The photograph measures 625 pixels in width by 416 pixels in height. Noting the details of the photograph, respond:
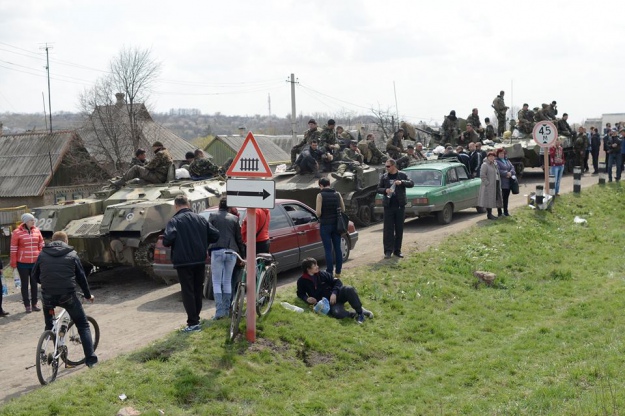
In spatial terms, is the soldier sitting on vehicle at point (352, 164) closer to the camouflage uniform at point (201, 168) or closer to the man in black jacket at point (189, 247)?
the camouflage uniform at point (201, 168)

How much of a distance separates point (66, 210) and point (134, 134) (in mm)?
25503

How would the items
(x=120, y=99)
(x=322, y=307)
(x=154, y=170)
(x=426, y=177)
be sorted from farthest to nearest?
(x=120, y=99)
(x=426, y=177)
(x=154, y=170)
(x=322, y=307)

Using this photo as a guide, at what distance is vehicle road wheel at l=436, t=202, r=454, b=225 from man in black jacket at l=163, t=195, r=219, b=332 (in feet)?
35.0

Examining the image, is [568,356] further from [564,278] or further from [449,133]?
[449,133]

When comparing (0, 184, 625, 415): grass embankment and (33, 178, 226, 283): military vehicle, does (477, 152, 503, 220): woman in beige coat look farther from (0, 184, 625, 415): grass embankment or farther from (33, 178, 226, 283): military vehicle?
(33, 178, 226, 283): military vehicle

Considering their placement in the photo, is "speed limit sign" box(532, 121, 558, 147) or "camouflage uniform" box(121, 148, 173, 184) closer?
"camouflage uniform" box(121, 148, 173, 184)

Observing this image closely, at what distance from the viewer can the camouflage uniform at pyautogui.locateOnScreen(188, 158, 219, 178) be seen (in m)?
18.8

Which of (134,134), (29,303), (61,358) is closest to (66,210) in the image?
(29,303)

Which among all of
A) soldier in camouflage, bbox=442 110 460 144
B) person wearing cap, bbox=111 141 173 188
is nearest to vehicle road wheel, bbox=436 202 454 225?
person wearing cap, bbox=111 141 173 188

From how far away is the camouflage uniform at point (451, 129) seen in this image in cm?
2764

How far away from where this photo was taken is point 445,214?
64.3 feet

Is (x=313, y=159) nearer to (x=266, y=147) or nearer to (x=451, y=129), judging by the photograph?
(x=451, y=129)

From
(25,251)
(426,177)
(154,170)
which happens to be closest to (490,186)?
(426,177)

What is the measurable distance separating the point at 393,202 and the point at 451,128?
1411 centimetres
